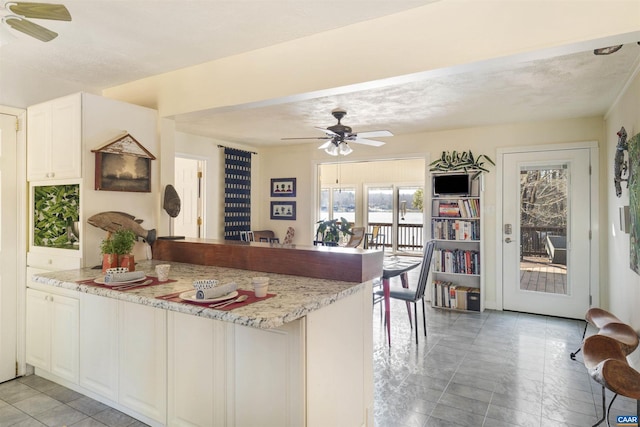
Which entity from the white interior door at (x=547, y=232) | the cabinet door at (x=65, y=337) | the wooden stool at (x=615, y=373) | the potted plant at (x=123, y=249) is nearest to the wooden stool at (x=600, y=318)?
the wooden stool at (x=615, y=373)

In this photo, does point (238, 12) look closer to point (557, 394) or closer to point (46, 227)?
point (46, 227)

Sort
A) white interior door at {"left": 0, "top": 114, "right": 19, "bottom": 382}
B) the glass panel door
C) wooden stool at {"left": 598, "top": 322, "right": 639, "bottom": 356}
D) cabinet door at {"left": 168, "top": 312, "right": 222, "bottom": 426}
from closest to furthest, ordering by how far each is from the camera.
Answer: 1. cabinet door at {"left": 168, "top": 312, "right": 222, "bottom": 426}
2. wooden stool at {"left": 598, "top": 322, "right": 639, "bottom": 356}
3. white interior door at {"left": 0, "top": 114, "right": 19, "bottom": 382}
4. the glass panel door

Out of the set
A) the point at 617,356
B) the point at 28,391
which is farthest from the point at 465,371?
the point at 28,391

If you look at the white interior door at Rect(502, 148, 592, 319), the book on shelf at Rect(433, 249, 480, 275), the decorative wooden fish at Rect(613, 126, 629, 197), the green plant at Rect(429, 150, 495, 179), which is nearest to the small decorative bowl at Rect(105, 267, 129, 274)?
the decorative wooden fish at Rect(613, 126, 629, 197)

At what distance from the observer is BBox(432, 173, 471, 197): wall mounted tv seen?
195 inches

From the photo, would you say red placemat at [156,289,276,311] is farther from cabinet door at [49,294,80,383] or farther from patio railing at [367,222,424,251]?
patio railing at [367,222,424,251]

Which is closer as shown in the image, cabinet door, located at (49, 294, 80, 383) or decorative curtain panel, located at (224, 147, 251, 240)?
cabinet door, located at (49, 294, 80, 383)

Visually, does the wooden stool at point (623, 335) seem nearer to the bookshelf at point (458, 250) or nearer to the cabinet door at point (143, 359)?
the bookshelf at point (458, 250)

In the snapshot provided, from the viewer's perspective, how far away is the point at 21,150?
9.81 feet

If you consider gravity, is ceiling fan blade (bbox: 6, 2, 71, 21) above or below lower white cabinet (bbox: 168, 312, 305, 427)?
above

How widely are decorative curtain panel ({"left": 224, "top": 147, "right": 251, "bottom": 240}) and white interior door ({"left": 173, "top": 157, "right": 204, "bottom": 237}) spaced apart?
1.34 feet

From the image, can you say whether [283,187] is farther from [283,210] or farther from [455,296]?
[455,296]

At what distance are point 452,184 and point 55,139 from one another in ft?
14.3

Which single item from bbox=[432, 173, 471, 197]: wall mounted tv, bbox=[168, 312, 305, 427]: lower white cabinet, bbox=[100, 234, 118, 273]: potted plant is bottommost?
bbox=[168, 312, 305, 427]: lower white cabinet
